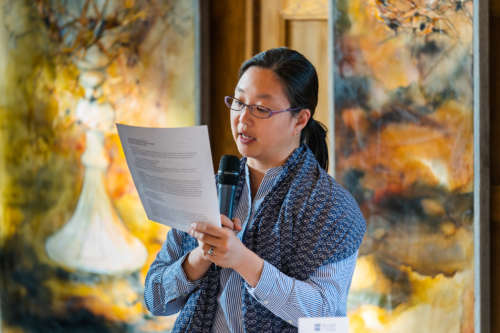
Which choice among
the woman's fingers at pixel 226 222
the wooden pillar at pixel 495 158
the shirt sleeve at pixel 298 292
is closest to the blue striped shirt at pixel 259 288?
the shirt sleeve at pixel 298 292

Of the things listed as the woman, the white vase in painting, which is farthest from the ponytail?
the white vase in painting

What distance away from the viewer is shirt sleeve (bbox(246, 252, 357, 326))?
117cm

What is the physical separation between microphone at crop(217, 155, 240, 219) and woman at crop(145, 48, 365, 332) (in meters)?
0.05

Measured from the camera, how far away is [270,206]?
4.30 feet

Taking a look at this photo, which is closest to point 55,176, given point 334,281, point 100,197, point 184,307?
point 100,197

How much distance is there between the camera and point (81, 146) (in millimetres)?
2832

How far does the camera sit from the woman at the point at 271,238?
1189mm

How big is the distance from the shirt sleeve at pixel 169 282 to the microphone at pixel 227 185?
15 cm

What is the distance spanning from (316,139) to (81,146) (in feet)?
5.57

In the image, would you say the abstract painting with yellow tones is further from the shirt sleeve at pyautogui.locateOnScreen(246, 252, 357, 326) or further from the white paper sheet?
the white paper sheet

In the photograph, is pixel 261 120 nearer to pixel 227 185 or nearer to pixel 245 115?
pixel 245 115

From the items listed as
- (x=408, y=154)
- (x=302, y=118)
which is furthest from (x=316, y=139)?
(x=408, y=154)

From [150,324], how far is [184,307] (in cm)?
150

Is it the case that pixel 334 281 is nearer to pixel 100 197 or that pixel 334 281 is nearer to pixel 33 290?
pixel 100 197
